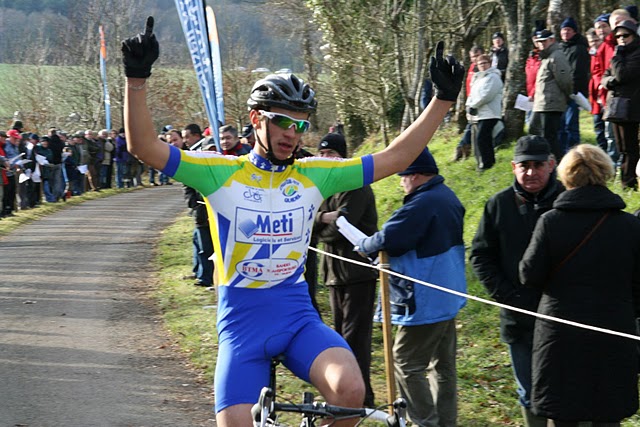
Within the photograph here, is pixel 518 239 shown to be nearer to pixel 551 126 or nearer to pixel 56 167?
pixel 551 126

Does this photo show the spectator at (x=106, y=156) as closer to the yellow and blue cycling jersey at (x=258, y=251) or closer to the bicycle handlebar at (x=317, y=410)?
the yellow and blue cycling jersey at (x=258, y=251)

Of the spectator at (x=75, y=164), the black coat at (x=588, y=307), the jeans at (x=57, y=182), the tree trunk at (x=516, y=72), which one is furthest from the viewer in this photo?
the spectator at (x=75, y=164)

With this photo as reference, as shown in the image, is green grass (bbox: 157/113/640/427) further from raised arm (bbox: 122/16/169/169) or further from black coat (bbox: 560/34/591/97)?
raised arm (bbox: 122/16/169/169)

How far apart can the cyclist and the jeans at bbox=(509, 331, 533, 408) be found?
1929 mm

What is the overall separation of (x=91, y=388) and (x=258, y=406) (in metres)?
5.06

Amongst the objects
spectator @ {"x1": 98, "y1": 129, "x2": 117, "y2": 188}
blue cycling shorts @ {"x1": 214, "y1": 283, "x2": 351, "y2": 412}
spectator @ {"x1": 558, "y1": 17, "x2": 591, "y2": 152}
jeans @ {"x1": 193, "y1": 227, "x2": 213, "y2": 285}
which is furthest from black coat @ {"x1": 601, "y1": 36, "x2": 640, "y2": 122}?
spectator @ {"x1": 98, "y1": 129, "x2": 117, "y2": 188}

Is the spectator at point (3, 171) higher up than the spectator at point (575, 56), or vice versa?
the spectator at point (575, 56)

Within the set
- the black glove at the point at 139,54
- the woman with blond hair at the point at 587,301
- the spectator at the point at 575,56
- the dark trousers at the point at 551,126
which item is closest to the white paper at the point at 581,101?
the spectator at the point at 575,56

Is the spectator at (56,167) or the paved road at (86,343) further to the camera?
the spectator at (56,167)

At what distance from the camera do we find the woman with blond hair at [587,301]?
496 centimetres

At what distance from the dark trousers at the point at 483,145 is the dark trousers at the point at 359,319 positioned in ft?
22.6

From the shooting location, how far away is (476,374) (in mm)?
8594

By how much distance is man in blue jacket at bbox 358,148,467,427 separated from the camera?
21.5 feet

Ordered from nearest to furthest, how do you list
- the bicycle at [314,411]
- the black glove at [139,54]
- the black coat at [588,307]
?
the bicycle at [314,411], the black glove at [139,54], the black coat at [588,307]
